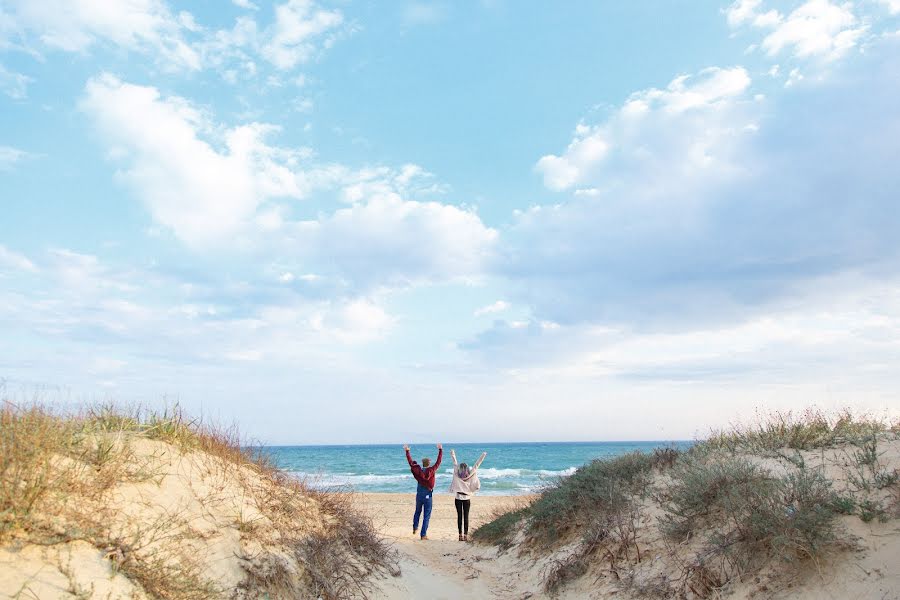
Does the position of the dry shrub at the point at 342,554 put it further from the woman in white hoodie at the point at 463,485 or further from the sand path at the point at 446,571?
the woman in white hoodie at the point at 463,485

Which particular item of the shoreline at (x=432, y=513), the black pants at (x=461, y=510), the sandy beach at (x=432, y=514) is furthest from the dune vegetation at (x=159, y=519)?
the black pants at (x=461, y=510)

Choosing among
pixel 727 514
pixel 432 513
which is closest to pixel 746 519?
pixel 727 514

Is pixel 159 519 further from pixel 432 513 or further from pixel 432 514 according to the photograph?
pixel 432 513

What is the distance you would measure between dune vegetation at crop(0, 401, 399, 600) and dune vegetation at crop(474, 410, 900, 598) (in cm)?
373

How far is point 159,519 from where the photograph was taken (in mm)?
6348

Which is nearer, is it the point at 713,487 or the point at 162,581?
the point at 162,581

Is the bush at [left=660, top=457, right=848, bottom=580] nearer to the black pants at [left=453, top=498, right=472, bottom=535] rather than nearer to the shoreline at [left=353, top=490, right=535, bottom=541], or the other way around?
the black pants at [left=453, top=498, right=472, bottom=535]

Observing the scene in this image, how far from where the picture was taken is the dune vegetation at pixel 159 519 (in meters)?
5.04

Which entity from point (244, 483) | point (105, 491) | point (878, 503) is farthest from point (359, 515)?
point (878, 503)

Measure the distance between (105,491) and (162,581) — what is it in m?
1.42

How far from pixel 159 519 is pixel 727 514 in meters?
7.58

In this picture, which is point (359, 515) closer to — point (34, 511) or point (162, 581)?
point (162, 581)

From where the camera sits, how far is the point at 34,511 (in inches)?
202

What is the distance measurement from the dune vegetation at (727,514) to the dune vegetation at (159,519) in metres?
3.73
